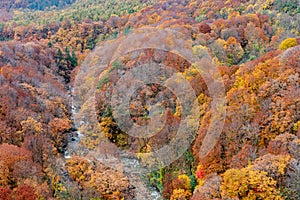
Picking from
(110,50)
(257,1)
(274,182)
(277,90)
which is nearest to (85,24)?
(110,50)

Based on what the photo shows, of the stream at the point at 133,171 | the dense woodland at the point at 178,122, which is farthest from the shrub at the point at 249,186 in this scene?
the stream at the point at 133,171

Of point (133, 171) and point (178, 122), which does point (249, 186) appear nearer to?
point (178, 122)

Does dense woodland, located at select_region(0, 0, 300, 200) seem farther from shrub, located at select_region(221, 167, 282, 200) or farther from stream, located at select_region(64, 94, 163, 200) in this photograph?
stream, located at select_region(64, 94, 163, 200)

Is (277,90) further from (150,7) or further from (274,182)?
(150,7)

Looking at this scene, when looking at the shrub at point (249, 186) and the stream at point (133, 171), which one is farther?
the stream at point (133, 171)

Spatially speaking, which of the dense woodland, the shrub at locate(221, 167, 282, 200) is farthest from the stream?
the shrub at locate(221, 167, 282, 200)

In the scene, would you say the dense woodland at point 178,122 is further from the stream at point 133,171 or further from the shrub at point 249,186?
the stream at point 133,171

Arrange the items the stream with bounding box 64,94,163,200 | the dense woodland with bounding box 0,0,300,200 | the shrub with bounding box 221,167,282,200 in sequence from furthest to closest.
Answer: the stream with bounding box 64,94,163,200 → the dense woodland with bounding box 0,0,300,200 → the shrub with bounding box 221,167,282,200

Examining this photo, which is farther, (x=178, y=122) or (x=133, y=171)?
(x=133, y=171)

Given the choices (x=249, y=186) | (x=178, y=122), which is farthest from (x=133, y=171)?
(x=249, y=186)
